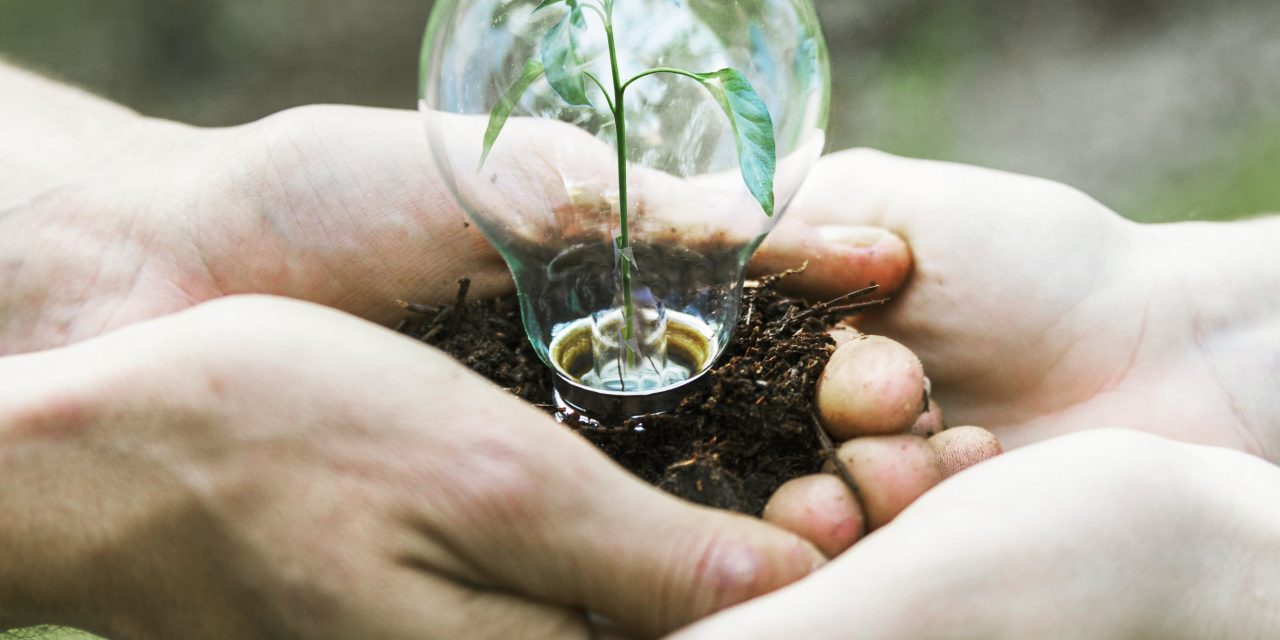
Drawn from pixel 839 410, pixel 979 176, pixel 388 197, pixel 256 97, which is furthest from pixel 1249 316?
pixel 256 97

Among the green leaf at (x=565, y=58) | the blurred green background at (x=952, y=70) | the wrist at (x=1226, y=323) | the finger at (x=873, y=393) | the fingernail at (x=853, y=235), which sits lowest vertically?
the blurred green background at (x=952, y=70)

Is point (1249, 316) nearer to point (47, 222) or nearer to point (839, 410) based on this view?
point (839, 410)

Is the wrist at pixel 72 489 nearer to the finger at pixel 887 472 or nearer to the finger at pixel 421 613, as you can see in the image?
the finger at pixel 421 613

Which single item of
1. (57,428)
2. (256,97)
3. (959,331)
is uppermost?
(57,428)

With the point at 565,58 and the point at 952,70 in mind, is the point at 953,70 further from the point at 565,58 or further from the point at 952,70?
the point at 565,58

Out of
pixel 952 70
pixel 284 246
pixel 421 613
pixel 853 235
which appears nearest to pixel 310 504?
pixel 421 613

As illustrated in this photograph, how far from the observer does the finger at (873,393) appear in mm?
1272

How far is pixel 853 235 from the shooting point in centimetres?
175

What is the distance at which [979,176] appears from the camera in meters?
1.82

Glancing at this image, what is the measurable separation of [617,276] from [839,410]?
35 cm

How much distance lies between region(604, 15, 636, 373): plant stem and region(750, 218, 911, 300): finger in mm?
306

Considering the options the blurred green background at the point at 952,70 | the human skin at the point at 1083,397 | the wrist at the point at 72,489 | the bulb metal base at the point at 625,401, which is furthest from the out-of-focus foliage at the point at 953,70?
the wrist at the point at 72,489

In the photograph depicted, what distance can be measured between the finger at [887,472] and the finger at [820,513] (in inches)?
1.3

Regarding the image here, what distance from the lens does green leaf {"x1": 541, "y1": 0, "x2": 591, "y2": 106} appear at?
1.20 metres
